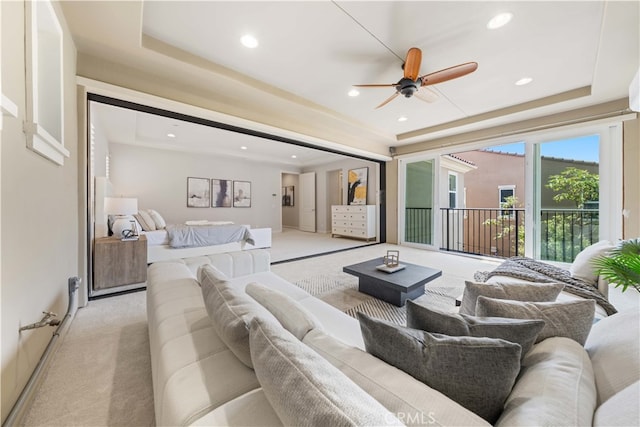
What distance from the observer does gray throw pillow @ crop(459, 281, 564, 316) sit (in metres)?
1.03

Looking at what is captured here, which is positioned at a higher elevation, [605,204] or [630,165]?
[630,165]

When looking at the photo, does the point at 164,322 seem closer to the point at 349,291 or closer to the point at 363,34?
the point at 349,291

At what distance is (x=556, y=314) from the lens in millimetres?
824

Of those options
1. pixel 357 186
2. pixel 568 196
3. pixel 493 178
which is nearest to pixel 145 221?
pixel 357 186

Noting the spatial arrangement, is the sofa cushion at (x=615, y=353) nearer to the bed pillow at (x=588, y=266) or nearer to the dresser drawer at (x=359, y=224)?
the bed pillow at (x=588, y=266)

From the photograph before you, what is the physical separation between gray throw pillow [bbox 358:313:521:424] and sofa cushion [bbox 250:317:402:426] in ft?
0.72

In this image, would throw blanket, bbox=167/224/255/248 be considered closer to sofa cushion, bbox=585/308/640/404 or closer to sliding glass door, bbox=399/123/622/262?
sliding glass door, bbox=399/123/622/262

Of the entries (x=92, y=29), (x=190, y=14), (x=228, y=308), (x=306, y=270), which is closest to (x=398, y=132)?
(x=306, y=270)

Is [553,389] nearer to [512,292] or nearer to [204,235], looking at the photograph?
[512,292]

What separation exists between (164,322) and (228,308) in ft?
1.20

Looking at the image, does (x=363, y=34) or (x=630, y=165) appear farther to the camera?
(x=630, y=165)

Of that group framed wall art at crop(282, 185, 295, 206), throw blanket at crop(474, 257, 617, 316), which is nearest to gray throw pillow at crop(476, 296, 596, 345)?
throw blanket at crop(474, 257, 617, 316)

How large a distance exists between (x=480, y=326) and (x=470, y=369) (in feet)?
0.57

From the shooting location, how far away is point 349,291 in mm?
2746
